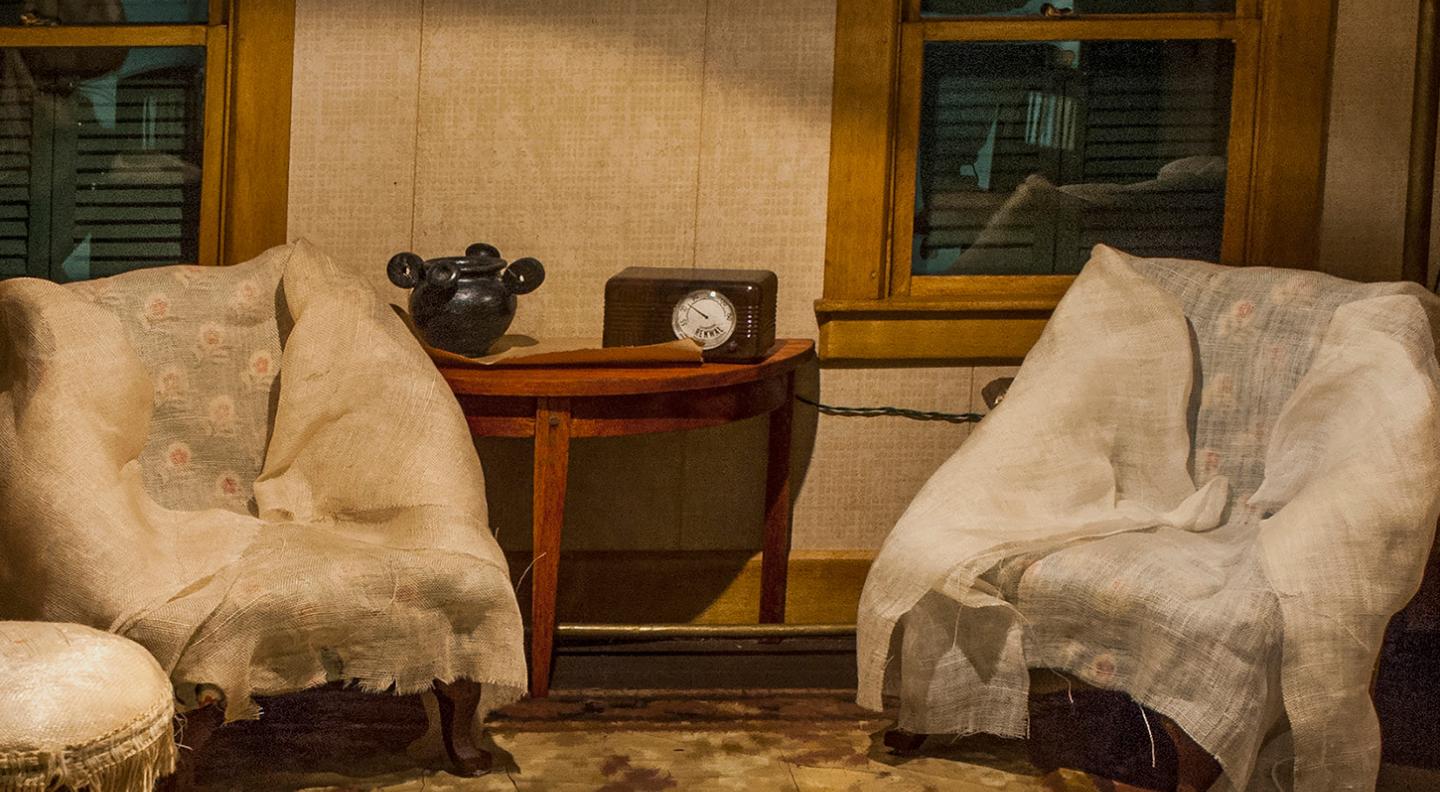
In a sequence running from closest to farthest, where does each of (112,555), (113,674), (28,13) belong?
1. (113,674)
2. (112,555)
3. (28,13)

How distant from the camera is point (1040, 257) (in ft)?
11.7

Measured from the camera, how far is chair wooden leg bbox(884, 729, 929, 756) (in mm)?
2822

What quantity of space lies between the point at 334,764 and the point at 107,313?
851mm

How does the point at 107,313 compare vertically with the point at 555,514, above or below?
above

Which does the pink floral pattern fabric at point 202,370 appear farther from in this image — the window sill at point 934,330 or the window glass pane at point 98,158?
the window sill at point 934,330

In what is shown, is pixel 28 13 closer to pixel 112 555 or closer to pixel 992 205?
pixel 112 555

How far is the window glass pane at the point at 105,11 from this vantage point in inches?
134

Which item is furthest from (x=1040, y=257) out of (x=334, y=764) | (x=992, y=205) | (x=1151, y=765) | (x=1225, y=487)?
(x=334, y=764)

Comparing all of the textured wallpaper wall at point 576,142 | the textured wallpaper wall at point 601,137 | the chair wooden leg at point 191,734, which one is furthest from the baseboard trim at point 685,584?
the chair wooden leg at point 191,734

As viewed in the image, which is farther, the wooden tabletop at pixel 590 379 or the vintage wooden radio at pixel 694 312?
the vintage wooden radio at pixel 694 312

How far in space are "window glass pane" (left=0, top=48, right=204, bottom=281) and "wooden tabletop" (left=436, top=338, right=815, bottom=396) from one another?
92cm

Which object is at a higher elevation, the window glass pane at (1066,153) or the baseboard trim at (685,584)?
the window glass pane at (1066,153)

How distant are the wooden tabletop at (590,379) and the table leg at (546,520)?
4cm

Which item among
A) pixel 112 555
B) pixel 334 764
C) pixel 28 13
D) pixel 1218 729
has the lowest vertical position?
pixel 334 764
